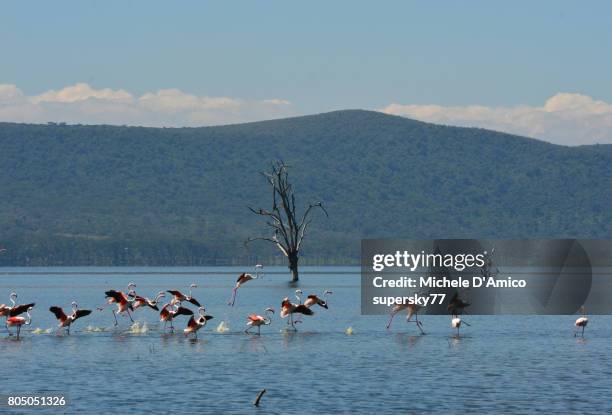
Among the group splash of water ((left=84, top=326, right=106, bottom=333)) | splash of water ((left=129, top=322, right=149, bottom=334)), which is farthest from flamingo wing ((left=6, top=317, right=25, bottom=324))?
splash of water ((left=129, top=322, right=149, bottom=334))

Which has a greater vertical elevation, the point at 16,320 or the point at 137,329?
the point at 16,320

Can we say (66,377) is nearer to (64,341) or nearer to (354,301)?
(64,341)

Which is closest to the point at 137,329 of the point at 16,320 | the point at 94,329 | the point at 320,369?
the point at 94,329

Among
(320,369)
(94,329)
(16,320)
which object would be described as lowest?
(320,369)

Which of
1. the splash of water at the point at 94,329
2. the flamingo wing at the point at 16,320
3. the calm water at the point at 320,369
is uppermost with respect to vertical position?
the flamingo wing at the point at 16,320

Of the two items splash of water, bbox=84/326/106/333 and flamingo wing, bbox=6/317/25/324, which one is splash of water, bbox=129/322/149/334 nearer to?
splash of water, bbox=84/326/106/333

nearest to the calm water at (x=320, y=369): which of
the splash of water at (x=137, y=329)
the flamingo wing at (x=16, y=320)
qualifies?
the splash of water at (x=137, y=329)

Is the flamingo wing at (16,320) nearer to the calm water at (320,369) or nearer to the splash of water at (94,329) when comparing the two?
the calm water at (320,369)

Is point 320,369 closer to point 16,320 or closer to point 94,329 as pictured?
point 16,320

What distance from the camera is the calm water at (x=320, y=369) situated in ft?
96.2

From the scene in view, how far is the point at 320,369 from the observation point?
36156 millimetres

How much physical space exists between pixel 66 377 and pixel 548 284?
282ft

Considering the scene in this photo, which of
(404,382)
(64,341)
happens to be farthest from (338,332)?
(404,382)

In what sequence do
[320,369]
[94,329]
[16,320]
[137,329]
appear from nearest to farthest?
[320,369] → [16,320] → [137,329] → [94,329]
